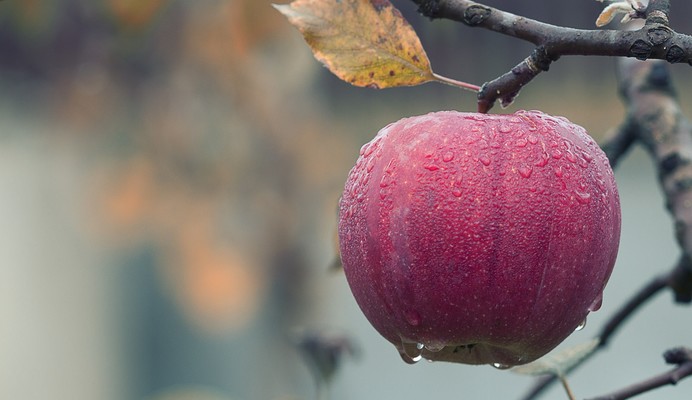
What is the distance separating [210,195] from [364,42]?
1.59 m

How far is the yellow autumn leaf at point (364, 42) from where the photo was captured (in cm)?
48

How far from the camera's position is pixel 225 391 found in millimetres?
3482

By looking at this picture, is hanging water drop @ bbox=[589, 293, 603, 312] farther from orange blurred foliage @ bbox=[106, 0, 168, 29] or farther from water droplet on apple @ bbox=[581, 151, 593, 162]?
orange blurred foliage @ bbox=[106, 0, 168, 29]

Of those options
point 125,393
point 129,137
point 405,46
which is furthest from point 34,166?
point 405,46

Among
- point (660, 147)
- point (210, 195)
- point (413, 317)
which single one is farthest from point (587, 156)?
point (210, 195)

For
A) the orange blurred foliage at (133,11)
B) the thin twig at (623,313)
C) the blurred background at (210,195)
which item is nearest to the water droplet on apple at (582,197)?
the thin twig at (623,313)

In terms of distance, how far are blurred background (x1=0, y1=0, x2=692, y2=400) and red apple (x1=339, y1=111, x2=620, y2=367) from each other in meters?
0.72

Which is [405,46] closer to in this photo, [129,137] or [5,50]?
[129,137]

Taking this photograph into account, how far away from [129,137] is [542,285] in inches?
70.0

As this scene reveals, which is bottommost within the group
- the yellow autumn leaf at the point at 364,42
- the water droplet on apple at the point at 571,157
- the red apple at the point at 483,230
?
the red apple at the point at 483,230

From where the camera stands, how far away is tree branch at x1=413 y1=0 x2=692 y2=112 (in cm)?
39

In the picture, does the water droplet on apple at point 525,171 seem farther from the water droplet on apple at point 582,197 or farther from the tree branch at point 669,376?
the tree branch at point 669,376

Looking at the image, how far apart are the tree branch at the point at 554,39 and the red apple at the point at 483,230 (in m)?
0.03

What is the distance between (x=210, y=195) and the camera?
2.04m
